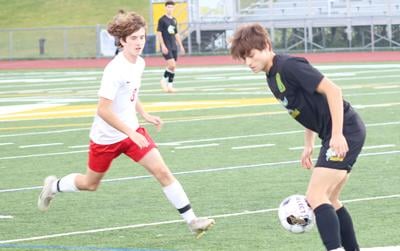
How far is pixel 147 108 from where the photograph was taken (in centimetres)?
2042

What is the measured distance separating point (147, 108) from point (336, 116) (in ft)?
44.1

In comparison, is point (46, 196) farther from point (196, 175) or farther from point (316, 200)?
point (316, 200)

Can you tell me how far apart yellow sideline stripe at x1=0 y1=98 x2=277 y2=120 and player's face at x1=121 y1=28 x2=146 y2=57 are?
10814 mm

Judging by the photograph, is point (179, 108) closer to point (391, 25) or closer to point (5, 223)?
point (5, 223)

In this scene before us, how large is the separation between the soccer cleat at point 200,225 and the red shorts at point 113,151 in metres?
0.66

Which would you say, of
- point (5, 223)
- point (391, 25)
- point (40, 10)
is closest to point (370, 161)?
point (5, 223)

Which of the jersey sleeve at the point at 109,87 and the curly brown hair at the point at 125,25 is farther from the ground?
the curly brown hair at the point at 125,25

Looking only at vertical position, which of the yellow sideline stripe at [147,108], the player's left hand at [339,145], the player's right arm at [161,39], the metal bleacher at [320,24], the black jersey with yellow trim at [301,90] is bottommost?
the metal bleacher at [320,24]

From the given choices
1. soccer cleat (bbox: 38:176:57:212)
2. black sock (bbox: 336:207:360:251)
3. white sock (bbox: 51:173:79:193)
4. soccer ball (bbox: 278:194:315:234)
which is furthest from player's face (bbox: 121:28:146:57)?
black sock (bbox: 336:207:360:251)

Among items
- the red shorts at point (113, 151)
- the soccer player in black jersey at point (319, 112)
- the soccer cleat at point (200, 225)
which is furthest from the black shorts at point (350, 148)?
the red shorts at point (113, 151)

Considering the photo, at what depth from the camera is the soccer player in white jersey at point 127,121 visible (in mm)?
8633

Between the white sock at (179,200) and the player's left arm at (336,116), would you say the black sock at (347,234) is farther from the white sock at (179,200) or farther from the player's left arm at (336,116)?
the white sock at (179,200)

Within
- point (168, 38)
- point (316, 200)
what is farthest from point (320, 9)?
point (316, 200)

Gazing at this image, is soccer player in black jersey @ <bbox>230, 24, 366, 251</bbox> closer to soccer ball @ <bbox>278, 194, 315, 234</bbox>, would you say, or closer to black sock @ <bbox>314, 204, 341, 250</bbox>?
black sock @ <bbox>314, 204, 341, 250</bbox>
